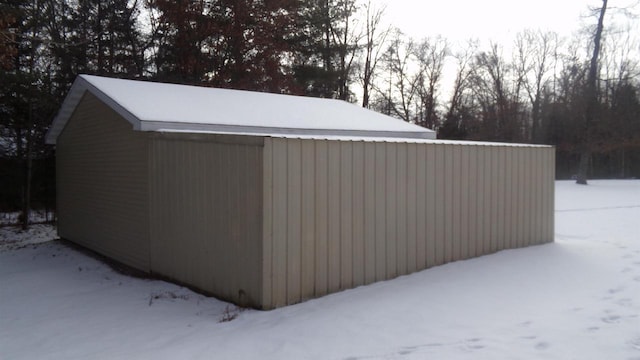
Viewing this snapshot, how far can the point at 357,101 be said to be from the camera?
30938 mm

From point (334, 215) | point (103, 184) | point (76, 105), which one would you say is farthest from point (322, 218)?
point (76, 105)

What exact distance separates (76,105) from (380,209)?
803 cm

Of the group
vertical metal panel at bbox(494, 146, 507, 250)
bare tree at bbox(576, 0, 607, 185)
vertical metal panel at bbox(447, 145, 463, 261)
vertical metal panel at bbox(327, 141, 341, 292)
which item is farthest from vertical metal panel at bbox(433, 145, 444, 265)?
bare tree at bbox(576, 0, 607, 185)

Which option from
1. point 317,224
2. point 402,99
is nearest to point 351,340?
point 317,224

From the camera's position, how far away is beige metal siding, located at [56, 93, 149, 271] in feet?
27.0

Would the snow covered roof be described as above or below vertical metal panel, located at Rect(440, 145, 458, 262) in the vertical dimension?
above

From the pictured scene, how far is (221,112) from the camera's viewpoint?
10227 mm

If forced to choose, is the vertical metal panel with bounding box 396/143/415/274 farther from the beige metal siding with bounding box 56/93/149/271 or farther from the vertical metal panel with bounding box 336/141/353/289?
the beige metal siding with bounding box 56/93/149/271

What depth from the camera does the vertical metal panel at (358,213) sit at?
6109mm

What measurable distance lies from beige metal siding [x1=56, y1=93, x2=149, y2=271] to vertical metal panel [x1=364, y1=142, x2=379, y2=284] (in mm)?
3671

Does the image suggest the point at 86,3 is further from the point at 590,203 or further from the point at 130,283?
the point at 590,203

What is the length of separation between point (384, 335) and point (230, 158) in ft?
8.86

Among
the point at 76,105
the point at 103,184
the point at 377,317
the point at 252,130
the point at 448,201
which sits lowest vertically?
the point at 377,317

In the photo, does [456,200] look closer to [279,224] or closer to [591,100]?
[279,224]
